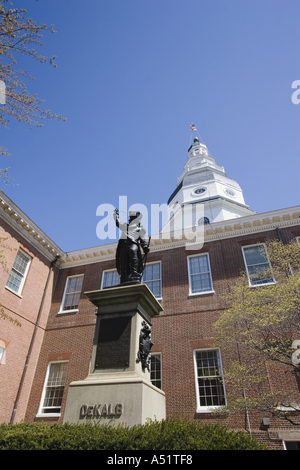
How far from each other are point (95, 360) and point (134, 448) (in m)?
2.49

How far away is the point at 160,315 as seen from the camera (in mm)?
15844

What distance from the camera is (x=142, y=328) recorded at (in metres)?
6.09

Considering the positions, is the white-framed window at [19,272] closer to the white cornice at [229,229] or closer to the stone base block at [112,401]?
the white cornice at [229,229]

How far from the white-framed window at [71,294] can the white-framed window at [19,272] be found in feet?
9.81

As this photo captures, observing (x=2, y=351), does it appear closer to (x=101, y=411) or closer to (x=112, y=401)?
(x=101, y=411)

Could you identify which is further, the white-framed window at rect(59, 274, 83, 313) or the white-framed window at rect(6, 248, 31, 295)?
the white-framed window at rect(59, 274, 83, 313)

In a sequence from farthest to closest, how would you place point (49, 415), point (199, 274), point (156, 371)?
point (199, 274) < point (49, 415) < point (156, 371)

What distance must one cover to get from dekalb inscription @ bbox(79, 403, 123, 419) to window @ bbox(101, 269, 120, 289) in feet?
43.7

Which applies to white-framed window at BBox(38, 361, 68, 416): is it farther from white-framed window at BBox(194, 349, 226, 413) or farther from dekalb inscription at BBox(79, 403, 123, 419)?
dekalb inscription at BBox(79, 403, 123, 419)

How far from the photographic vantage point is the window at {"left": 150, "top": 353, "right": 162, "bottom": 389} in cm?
1421

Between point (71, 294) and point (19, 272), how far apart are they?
144 inches

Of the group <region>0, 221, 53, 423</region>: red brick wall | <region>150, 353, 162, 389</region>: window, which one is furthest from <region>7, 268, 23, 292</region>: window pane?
<region>150, 353, 162, 389</region>: window

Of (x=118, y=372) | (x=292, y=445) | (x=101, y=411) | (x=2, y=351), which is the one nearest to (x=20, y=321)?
(x=2, y=351)

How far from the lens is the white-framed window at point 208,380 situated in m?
12.9
